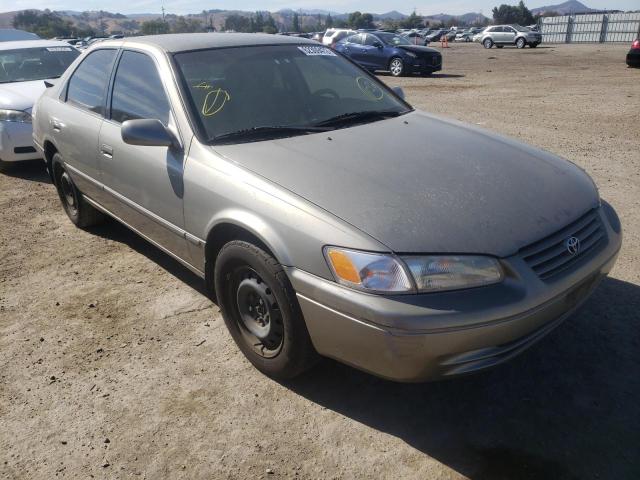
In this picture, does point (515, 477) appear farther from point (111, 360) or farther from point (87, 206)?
point (87, 206)

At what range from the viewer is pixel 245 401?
2.73 meters

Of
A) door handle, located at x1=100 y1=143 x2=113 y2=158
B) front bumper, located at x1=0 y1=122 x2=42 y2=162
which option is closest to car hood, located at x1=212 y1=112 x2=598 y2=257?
door handle, located at x1=100 y1=143 x2=113 y2=158

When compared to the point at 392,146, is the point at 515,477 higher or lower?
lower

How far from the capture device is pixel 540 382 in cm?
274

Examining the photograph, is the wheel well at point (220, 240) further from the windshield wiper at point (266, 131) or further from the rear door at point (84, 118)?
the rear door at point (84, 118)

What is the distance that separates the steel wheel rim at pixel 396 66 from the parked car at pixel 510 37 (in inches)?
812

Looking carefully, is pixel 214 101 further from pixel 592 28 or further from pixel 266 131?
pixel 592 28

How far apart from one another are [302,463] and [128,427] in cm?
85

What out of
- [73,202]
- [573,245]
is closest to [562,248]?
[573,245]

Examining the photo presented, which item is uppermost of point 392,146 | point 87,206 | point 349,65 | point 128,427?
point 349,65

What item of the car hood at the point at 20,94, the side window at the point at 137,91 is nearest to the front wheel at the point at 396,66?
the car hood at the point at 20,94

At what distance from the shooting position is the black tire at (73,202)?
4.70 m

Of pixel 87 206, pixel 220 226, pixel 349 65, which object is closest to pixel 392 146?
pixel 220 226

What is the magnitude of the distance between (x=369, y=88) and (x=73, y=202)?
281cm
